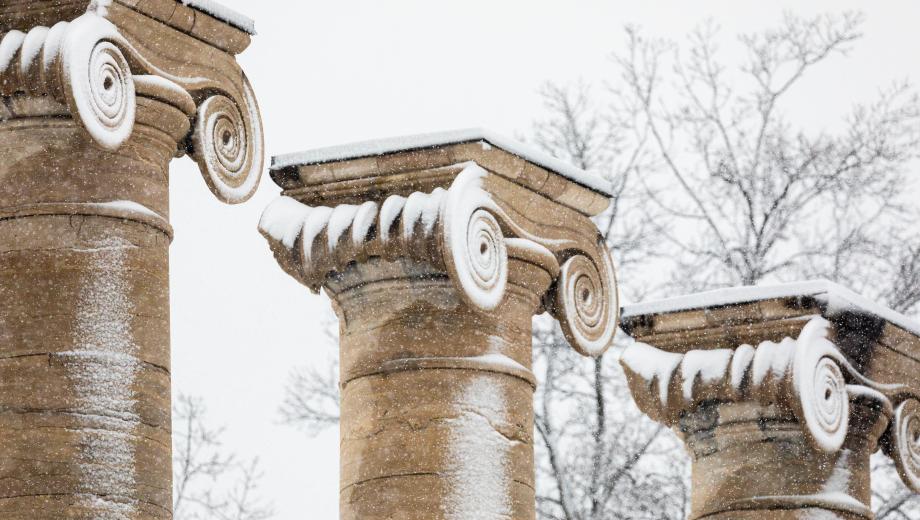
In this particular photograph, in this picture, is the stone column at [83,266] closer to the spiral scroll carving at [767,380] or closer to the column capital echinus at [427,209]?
the column capital echinus at [427,209]

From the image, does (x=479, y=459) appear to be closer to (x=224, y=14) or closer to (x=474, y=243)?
(x=474, y=243)

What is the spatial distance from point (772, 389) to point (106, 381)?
20.6 feet

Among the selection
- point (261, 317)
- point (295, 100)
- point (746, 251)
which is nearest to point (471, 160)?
point (746, 251)

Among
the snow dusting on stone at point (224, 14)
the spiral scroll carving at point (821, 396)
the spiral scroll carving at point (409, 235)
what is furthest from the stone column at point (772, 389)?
the snow dusting on stone at point (224, 14)

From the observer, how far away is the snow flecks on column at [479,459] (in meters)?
14.9

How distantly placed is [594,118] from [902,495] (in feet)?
24.7

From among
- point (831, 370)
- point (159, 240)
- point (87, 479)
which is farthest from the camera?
point (831, 370)

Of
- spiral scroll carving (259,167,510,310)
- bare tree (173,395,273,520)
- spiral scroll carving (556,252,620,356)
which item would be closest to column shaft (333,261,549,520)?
spiral scroll carving (259,167,510,310)

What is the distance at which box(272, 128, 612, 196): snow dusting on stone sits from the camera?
49.6 ft

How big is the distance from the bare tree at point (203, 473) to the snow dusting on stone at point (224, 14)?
21058mm

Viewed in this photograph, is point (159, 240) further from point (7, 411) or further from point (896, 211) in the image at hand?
point (896, 211)

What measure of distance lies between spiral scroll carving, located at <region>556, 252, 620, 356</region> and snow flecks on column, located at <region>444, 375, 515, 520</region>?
1.34 meters

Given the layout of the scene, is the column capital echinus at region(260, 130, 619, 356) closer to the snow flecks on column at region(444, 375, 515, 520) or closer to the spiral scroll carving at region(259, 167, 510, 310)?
the spiral scroll carving at region(259, 167, 510, 310)

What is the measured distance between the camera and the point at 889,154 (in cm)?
3241
